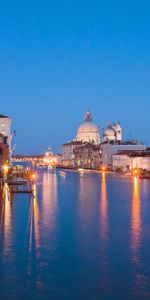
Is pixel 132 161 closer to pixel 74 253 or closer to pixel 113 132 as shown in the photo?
pixel 113 132

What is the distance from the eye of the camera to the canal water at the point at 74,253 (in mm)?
7891

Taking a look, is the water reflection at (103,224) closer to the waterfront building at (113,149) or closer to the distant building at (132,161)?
the distant building at (132,161)

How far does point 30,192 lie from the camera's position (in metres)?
24.2

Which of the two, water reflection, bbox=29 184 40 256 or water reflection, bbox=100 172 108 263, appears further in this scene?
water reflection, bbox=29 184 40 256

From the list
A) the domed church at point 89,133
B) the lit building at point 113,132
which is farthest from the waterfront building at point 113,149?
the domed church at point 89,133

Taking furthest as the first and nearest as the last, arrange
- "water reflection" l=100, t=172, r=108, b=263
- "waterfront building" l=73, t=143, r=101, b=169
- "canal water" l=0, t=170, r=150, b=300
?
1. "waterfront building" l=73, t=143, r=101, b=169
2. "water reflection" l=100, t=172, r=108, b=263
3. "canal water" l=0, t=170, r=150, b=300

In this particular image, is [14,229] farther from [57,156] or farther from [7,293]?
[57,156]

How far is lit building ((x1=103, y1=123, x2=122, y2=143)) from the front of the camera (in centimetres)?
9162

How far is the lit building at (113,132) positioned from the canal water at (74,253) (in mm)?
73922

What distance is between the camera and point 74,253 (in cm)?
1023

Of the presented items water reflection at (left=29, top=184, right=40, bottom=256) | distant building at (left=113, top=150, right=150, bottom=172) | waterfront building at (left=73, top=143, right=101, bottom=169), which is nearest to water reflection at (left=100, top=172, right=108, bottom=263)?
water reflection at (left=29, top=184, right=40, bottom=256)

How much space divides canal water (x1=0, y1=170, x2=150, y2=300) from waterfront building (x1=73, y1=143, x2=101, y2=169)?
6051 cm

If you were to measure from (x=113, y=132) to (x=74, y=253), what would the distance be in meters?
83.0

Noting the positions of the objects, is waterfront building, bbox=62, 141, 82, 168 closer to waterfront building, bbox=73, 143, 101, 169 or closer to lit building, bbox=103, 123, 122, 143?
waterfront building, bbox=73, 143, 101, 169
